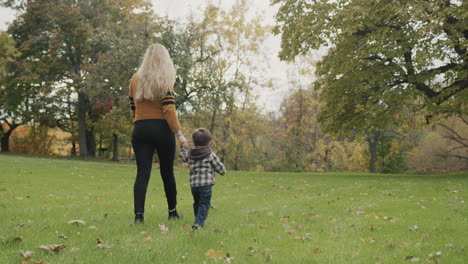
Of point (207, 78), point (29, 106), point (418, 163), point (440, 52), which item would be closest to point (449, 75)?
point (440, 52)

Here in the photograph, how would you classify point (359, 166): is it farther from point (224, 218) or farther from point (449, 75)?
point (224, 218)

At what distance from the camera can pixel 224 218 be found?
6250 millimetres

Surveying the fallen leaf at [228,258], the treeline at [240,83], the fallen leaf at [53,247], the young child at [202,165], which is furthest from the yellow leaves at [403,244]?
the treeline at [240,83]

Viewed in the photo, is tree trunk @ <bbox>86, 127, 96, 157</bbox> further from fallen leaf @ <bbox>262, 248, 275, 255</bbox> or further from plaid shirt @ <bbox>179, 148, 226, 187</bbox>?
fallen leaf @ <bbox>262, 248, 275, 255</bbox>

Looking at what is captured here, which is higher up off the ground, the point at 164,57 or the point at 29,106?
the point at 29,106

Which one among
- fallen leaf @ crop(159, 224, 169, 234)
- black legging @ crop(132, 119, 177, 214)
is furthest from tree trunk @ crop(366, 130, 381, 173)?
fallen leaf @ crop(159, 224, 169, 234)

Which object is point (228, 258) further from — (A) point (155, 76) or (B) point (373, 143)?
(B) point (373, 143)

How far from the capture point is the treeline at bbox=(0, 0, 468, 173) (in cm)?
1839

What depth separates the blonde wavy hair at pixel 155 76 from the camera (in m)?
5.29

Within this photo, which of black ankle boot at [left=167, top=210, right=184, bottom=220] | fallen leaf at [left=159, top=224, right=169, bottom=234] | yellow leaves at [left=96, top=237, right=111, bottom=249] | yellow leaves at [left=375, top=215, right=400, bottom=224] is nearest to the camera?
yellow leaves at [left=96, top=237, right=111, bottom=249]

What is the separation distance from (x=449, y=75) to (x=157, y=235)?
56.7 ft

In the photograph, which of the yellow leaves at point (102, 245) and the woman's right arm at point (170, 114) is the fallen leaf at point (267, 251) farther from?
the woman's right arm at point (170, 114)

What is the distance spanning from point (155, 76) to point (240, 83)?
2204 cm

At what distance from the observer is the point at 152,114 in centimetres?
538
